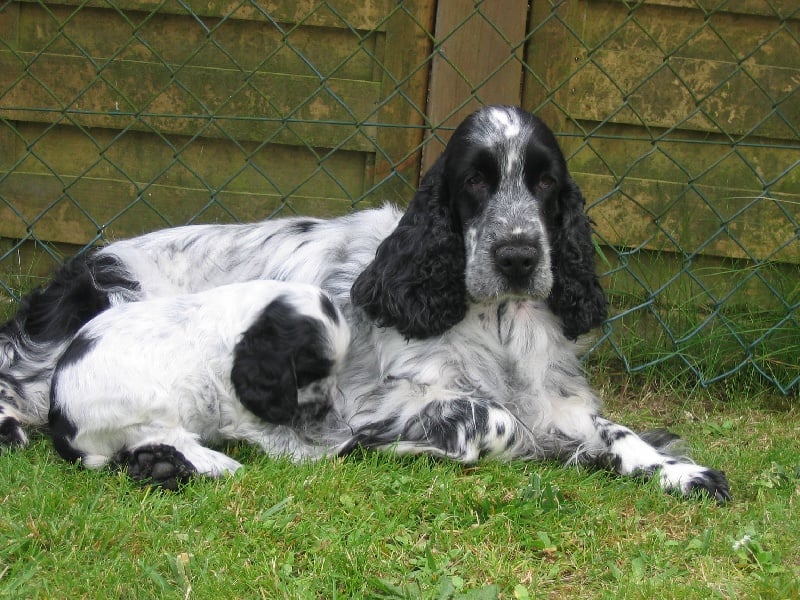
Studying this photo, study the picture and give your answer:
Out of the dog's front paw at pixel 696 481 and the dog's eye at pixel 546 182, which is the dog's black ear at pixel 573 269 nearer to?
the dog's eye at pixel 546 182

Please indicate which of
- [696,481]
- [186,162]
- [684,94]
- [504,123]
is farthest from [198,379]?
[684,94]

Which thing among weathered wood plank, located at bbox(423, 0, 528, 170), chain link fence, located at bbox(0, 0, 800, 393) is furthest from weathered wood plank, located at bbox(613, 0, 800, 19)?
weathered wood plank, located at bbox(423, 0, 528, 170)

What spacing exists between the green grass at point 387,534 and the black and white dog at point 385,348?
0.49 feet

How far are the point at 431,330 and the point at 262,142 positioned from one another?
1.82 meters

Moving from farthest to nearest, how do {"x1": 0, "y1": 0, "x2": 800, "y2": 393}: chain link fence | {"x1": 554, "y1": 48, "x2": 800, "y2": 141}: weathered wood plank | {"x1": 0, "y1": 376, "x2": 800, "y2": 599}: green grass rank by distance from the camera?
{"x1": 554, "y1": 48, "x2": 800, "y2": 141}: weathered wood plank → {"x1": 0, "y1": 0, "x2": 800, "y2": 393}: chain link fence → {"x1": 0, "y1": 376, "x2": 800, "y2": 599}: green grass

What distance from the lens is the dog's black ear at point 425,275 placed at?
12.4 ft

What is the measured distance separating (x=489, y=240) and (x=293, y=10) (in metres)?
2.07

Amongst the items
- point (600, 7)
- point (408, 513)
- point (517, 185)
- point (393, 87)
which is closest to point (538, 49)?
point (600, 7)

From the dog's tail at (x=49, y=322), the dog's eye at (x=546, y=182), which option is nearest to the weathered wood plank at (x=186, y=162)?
the dog's tail at (x=49, y=322)

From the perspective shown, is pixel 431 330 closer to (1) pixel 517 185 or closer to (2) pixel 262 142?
(1) pixel 517 185

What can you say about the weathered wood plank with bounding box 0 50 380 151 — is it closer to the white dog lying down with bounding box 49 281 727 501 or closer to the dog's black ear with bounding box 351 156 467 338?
the dog's black ear with bounding box 351 156 467 338

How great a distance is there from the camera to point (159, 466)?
10.7 ft

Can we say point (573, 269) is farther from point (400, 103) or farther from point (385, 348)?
point (400, 103)

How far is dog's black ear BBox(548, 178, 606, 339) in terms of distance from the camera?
3852mm
